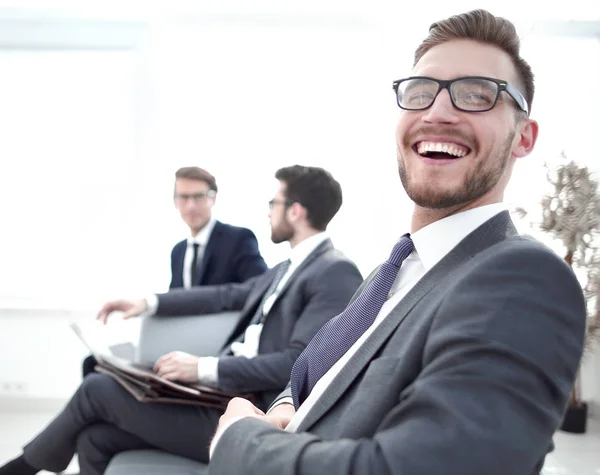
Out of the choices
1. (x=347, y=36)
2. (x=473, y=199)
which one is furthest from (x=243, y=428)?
(x=347, y=36)

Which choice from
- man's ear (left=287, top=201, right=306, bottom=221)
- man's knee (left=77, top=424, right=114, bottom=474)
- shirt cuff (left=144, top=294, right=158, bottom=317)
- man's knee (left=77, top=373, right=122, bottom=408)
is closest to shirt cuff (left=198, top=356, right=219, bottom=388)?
man's knee (left=77, top=373, right=122, bottom=408)

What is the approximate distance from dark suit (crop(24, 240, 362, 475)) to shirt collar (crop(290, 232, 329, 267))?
0.20 metres

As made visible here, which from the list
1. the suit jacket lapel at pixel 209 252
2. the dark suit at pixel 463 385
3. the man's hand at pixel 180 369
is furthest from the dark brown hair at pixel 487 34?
the suit jacket lapel at pixel 209 252

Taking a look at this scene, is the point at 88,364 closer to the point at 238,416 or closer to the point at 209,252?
the point at 209,252

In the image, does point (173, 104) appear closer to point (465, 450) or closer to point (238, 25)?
point (238, 25)

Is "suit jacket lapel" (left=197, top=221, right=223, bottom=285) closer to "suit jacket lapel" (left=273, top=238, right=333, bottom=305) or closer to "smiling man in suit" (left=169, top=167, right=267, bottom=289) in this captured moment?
"smiling man in suit" (left=169, top=167, right=267, bottom=289)

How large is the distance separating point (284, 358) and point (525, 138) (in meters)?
1.45

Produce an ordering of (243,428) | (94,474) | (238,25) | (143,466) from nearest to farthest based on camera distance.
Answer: (243,428) < (143,466) < (94,474) < (238,25)

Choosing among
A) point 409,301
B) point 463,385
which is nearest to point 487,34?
point 409,301

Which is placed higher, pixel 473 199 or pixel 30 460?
pixel 473 199

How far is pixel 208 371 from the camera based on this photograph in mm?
2559

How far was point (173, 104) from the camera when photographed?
5254 mm

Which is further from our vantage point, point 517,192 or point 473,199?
point 517,192

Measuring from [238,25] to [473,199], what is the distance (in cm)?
440
